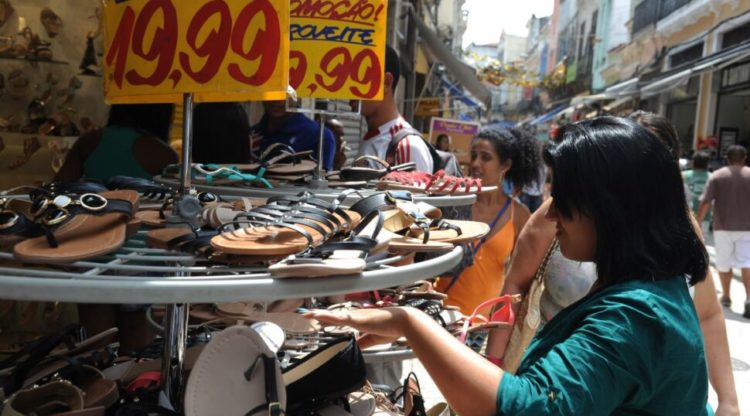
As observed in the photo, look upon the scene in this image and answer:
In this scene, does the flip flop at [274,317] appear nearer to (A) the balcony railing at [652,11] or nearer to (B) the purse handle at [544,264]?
(B) the purse handle at [544,264]

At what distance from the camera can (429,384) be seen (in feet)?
14.3

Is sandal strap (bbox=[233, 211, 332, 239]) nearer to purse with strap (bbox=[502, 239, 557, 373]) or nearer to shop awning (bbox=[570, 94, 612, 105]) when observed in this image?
purse with strap (bbox=[502, 239, 557, 373])

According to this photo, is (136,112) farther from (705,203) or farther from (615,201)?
(705,203)

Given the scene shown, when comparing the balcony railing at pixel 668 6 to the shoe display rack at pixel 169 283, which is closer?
the shoe display rack at pixel 169 283

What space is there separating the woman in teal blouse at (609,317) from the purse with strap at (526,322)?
79cm

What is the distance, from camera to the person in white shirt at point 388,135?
338 centimetres

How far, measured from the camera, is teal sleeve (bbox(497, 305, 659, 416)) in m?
1.08

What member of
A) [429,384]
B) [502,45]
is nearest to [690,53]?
[429,384]

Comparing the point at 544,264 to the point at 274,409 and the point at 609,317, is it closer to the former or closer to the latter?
the point at 609,317

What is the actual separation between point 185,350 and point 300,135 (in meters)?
2.18

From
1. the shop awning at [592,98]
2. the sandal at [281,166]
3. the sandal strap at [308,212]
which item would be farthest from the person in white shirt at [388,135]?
the shop awning at [592,98]

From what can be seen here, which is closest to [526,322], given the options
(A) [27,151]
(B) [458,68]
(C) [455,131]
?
(A) [27,151]

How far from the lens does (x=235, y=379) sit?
1229mm

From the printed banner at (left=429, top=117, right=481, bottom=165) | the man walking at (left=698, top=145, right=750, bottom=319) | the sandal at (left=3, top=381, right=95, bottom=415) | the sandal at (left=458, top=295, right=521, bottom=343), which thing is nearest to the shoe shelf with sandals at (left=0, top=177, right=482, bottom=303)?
the sandal at (left=3, top=381, right=95, bottom=415)
